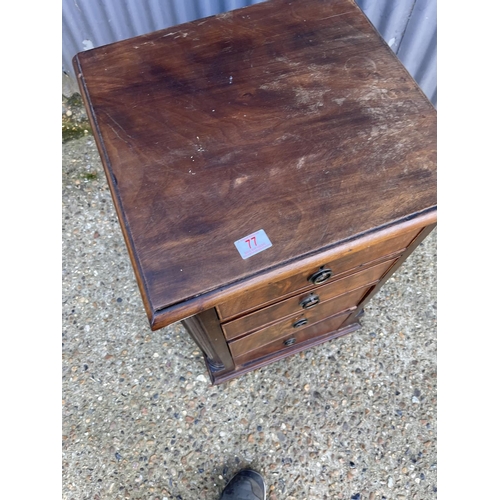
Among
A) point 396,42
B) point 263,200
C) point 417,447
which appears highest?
point 263,200

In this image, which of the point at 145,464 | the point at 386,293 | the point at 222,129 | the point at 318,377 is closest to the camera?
the point at 222,129

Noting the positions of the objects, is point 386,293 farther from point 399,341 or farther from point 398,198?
point 398,198

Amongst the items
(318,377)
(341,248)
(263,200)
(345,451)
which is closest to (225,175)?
(263,200)

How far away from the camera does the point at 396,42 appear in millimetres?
1626

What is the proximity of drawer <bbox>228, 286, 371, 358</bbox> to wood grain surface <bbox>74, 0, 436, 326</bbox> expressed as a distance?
415 millimetres

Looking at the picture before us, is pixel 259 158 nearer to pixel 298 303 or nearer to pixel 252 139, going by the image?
pixel 252 139

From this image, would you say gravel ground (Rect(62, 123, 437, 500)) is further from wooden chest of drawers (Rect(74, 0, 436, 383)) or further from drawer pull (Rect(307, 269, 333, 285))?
drawer pull (Rect(307, 269, 333, 285))

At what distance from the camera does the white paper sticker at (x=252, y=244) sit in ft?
2.46

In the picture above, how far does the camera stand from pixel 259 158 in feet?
2.75

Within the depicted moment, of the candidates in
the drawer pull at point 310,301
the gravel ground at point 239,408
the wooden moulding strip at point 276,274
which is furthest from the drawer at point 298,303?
the gravel ground at point 239,408

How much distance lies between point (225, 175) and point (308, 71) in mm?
331

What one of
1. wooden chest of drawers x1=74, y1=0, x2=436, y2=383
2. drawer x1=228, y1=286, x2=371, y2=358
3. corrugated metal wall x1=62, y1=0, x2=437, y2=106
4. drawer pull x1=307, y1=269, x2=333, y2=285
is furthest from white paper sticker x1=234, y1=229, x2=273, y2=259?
corrugated metal wall x1=62, y1=0, x2=437, y2=106

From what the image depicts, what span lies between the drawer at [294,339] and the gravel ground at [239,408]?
0.09 metres

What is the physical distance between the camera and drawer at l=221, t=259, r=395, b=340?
976 mm
